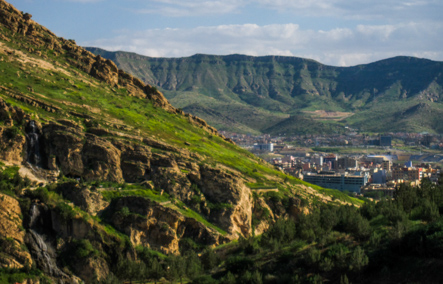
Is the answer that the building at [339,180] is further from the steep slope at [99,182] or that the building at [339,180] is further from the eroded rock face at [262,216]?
the eroded rock face at [262,216]

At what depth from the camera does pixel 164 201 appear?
74062 millimetres

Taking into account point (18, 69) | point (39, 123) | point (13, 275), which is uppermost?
point (18, 69)

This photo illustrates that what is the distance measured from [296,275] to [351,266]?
4.48 meters

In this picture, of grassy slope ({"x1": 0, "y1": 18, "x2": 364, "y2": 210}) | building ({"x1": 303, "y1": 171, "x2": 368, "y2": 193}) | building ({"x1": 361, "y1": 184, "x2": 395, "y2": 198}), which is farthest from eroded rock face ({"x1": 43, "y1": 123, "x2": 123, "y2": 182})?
building ({"x1": 303, "y1": 171, "x2": 368, "y2": 193})

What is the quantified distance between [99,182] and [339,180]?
414ft

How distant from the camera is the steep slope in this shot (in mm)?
64750

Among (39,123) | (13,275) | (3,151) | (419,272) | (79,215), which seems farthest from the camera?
(39,123)

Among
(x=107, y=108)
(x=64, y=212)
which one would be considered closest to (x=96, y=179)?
(x=64, y=212)

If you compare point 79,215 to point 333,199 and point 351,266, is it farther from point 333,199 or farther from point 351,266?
point 333,199

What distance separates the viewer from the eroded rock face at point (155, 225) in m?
69.9

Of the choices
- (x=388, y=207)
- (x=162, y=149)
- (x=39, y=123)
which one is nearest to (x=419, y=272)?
(x=388, y=207)

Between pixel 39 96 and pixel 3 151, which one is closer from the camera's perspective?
pixel 3 151

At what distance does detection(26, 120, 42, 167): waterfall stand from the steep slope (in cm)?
11

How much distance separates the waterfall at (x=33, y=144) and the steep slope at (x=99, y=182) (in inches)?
4.3
